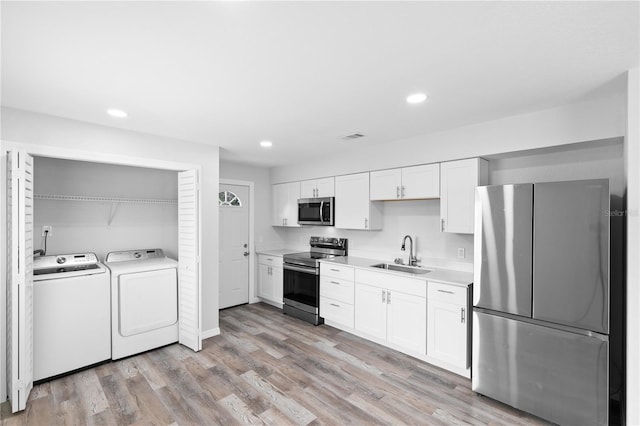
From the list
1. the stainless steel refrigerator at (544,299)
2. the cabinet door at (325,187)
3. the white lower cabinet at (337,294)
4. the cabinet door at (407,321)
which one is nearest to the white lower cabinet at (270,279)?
the white lower cabinet at (337,294)

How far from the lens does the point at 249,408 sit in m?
2.46

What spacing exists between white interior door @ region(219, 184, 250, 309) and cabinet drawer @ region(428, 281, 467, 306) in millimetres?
3173

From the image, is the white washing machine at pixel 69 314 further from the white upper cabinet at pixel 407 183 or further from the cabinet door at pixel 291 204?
the white upper cabinet at pixel 407 183

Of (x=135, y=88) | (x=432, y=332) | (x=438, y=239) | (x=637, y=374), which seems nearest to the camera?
(x=637, y=374)

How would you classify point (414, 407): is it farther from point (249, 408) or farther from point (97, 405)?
point (97, 405)

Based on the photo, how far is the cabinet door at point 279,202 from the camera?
5.36 metres

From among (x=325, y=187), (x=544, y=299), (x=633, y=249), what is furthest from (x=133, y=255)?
(x=633, y=249)

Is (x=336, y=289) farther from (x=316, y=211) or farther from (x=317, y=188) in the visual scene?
(x=317, y=188)

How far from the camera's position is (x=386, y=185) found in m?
3.84

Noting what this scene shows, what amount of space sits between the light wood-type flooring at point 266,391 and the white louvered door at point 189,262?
0.22 meters

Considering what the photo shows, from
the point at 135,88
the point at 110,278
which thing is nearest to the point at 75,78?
the point at 135,88

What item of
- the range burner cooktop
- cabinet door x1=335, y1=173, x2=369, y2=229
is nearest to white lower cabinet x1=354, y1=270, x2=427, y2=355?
cabinet door x1=335, y1=173, x2=369, y2=229

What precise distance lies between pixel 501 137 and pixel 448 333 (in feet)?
6.25

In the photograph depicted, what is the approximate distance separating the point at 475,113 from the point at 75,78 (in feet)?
9.97
